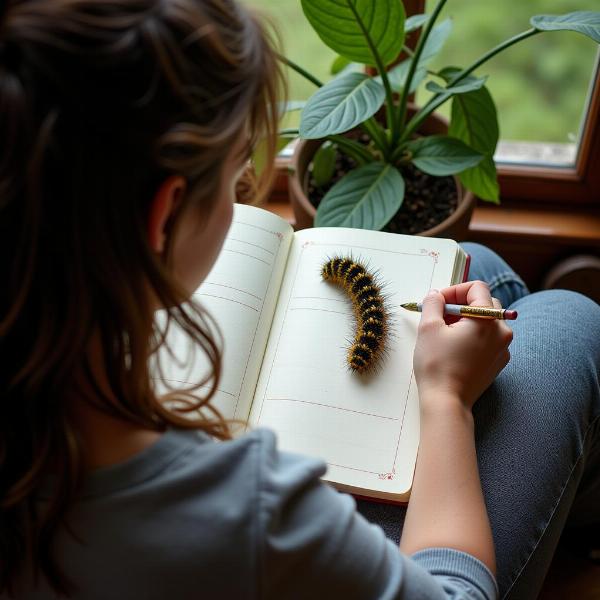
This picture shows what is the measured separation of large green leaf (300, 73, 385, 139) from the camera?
0.91m

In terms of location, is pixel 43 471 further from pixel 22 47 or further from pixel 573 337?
pixel 573 337

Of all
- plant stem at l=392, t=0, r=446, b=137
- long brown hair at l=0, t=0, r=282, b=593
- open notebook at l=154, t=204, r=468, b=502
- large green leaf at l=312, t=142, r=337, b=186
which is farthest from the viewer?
large green leaf at l=312, t=142, r=337, b=186

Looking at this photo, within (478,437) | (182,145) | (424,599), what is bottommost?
(424,599)

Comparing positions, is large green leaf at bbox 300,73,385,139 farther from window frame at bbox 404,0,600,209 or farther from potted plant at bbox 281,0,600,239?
window frame at bbox 404,0,600,209

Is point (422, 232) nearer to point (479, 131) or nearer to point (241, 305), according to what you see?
point (479, 131)

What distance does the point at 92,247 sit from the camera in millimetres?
453

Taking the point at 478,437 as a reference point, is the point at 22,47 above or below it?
above

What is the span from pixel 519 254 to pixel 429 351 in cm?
65

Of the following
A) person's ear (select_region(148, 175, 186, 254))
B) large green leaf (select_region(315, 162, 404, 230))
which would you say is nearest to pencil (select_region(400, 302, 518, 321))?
large green leaf (select_region(315, 162, 404, 230))

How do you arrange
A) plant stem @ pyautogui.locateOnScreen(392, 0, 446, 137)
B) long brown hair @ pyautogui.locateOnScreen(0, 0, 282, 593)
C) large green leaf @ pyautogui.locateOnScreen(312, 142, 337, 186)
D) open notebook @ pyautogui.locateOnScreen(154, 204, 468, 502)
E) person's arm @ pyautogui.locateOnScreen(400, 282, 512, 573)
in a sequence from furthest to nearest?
large green leaf @ pyautogui.locateOnScreen(312, 142, 337, 186)
plant stem @ pyautogui.locateOnScreen(392, 0, 446, 137)
open notebook @ pyautogui.locateOnScreen(154, 204, 468, 502)
person's arm @ pyautogui.locateOnScreen(400, 282, 512, 573)
long brown hair @ pyautogui.locateOnScreen(0, 0, 282, 593)

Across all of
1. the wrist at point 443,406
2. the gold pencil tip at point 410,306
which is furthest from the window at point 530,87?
the wrist at point 443,406

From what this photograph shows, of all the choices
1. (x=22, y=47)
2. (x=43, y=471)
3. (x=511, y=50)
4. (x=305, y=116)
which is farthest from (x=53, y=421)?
(x=511, y=50)

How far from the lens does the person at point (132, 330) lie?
16.6 inches

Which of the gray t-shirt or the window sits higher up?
the window
